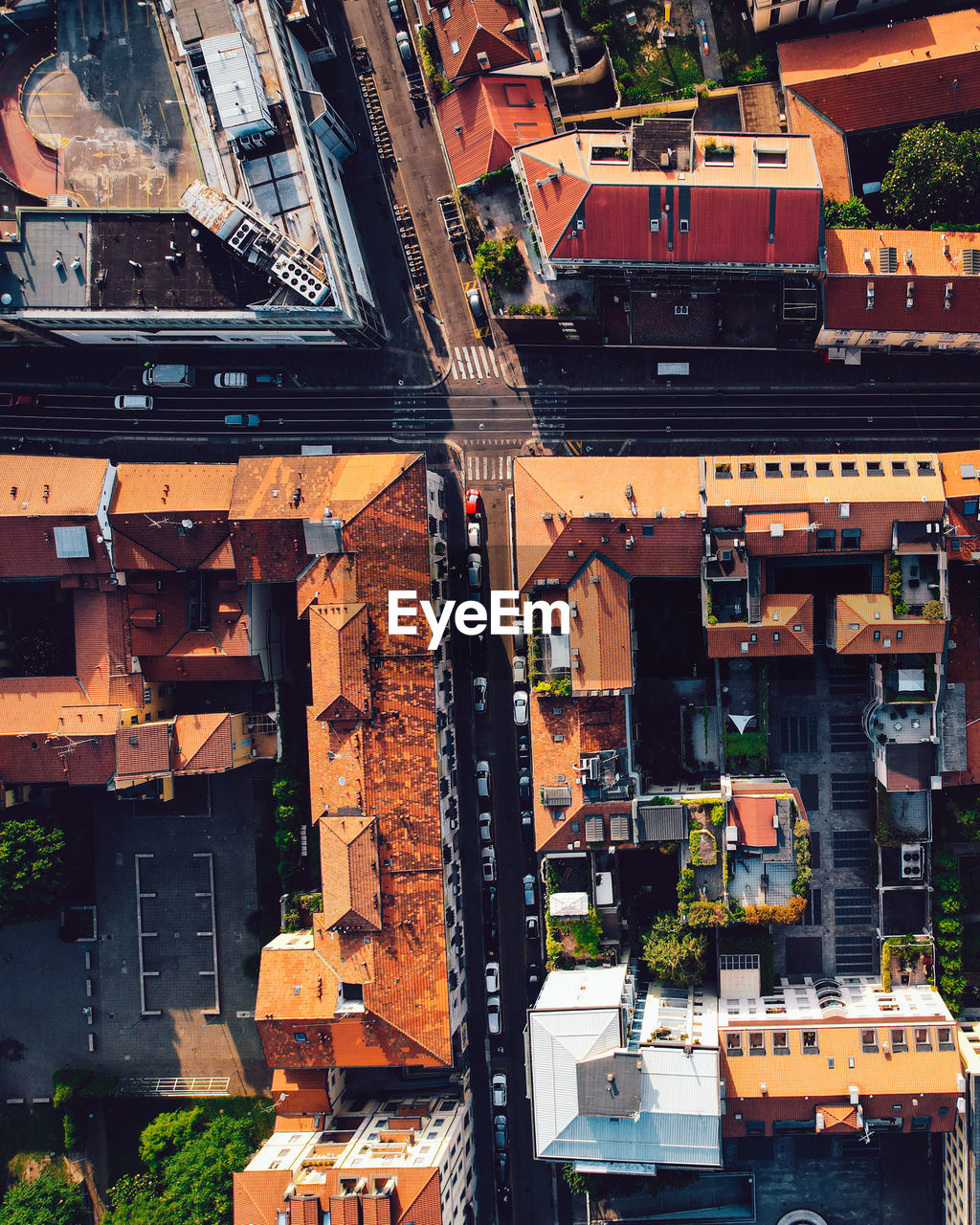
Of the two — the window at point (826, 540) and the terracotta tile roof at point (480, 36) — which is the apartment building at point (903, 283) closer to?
the window at point (826, 540)

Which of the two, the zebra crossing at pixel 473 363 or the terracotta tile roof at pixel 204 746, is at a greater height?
the zebra crossing at pixel 473 363

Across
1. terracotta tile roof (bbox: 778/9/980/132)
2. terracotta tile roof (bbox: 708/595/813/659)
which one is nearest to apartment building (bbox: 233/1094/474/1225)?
terracotta tile roof (bbox: 708/595/813/659)

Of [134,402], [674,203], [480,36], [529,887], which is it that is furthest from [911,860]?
[134,402]

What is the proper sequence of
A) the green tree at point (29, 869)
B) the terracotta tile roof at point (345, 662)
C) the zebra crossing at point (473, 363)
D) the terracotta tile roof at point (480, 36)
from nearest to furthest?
the terracotta tile roof at point (480, 36)
the terracotta tile roof at point (345, 662)
the green tree at point (29, 869)
the zebra crossing at point (473, 363)

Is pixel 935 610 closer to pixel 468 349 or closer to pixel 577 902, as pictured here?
pixel 577 902

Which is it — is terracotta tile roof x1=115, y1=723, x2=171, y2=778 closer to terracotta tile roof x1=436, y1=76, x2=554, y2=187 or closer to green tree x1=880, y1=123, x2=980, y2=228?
terracotta tile roof x1=436, y1=76, x2=554, y2=187

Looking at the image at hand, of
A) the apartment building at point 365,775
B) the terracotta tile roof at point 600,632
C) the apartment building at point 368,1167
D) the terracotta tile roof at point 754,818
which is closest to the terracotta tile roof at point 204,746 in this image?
the apartment building at point 365,775

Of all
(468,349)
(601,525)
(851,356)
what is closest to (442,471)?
(468,349)
